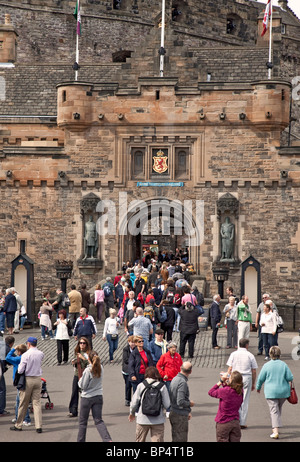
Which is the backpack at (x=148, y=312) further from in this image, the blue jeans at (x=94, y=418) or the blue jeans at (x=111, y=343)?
the blue jeans at (x=94, y=418)

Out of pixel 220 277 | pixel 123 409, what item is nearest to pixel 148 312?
pixel 123 409

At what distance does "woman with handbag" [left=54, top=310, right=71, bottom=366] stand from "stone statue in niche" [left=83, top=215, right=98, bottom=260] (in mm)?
12763

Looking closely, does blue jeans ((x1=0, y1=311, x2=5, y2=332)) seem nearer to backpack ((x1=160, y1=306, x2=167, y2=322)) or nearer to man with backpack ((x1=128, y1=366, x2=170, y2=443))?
backpack ((x1=160, y1=306, x2=167, y2=322))

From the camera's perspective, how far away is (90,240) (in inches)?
1264

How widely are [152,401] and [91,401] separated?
134cm

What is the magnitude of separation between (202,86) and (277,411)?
2029 cm

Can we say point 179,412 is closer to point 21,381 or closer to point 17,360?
point 21,381

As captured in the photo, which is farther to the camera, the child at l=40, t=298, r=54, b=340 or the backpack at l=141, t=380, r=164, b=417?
the child at l=40, t=298, r=54, b=340

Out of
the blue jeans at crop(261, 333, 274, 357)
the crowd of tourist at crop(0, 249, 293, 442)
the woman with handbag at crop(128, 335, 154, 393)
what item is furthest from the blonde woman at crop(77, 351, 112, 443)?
the blue jeans at crop(261, 333, 274, 357)

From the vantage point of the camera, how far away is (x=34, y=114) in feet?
119

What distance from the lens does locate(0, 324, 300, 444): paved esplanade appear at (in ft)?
43.1

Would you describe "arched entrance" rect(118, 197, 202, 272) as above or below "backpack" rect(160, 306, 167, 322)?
above

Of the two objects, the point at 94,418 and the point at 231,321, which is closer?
the point at 94,418

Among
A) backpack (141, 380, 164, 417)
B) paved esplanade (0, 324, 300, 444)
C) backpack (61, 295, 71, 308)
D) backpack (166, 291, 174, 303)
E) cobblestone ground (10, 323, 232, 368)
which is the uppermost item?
backpack (166, 291, 174, 303)
